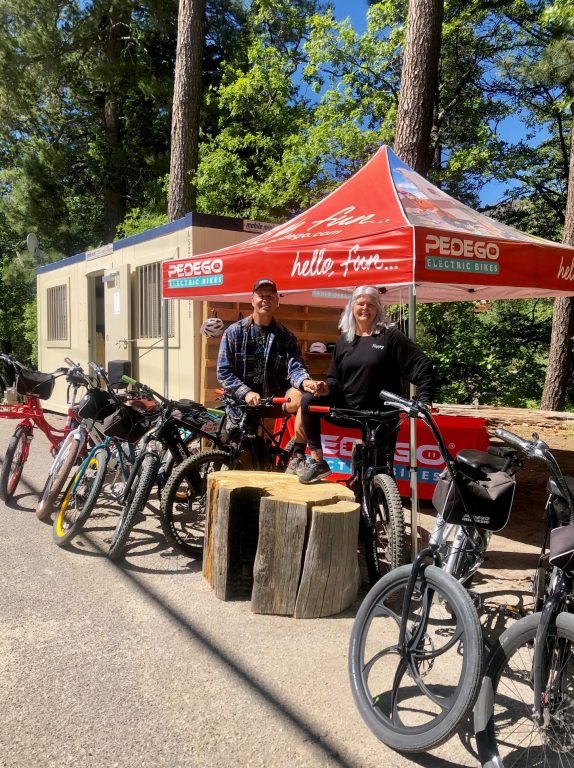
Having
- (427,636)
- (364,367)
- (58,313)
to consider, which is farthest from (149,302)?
(427,636)

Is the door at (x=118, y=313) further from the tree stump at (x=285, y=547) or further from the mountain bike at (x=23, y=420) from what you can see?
the tree stump at (x=285, y=547)

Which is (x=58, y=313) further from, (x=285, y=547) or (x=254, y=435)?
(x=285, y=547)

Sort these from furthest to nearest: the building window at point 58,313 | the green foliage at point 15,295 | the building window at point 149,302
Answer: the green foliage at point 15,295
the building window at point 58,313
the building window at point 149,302

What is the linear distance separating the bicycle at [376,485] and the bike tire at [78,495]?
1.70 m

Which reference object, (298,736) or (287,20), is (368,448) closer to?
(298,736)

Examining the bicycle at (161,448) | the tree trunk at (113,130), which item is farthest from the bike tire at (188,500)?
the tree trunk at (113,130)

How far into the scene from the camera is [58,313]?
41.7 feet

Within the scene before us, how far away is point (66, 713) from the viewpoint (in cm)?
260

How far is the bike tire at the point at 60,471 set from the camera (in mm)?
4820

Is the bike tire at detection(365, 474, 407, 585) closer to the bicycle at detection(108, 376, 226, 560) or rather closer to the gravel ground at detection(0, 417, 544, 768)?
the gravel ground at detection(0, 417, 544, 768)

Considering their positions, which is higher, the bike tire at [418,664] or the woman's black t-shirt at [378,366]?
the woman's black t-shirt at [378,366]

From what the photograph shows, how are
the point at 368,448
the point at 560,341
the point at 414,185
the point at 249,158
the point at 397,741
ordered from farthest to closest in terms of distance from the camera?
the point at 249,158 < the point at 560,341 < the point at 414,185 < the point at 368,448 < the point at 397,741

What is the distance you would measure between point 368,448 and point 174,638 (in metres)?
1.65

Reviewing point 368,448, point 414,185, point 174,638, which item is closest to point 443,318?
point 414,185
